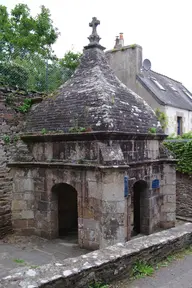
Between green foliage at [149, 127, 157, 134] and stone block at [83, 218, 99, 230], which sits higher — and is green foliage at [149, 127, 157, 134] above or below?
above

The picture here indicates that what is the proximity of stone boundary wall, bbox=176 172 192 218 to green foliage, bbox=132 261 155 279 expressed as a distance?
299 inches

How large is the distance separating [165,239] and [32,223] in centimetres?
509

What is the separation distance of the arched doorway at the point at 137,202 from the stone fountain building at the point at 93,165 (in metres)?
0.03

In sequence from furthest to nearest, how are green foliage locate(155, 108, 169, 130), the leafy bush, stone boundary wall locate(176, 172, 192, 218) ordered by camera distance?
green foliage locate(155, 108, 169, 130), stone boundary wall locate(176, 172, 192, 218), the leafy bush

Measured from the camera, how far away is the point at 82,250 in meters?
7.17

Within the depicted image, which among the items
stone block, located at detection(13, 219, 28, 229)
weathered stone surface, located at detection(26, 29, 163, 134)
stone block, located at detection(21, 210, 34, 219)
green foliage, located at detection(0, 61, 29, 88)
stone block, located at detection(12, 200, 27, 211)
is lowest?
stone block, located at detection(13, 219, 28, 229)

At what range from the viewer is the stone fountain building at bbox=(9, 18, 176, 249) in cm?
668

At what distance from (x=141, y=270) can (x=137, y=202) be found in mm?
5399

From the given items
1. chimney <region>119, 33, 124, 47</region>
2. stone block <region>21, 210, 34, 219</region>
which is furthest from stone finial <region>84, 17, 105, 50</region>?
chimney <region>119, 33, 124, 47</region>

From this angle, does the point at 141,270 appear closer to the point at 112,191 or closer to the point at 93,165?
the point at 112,191

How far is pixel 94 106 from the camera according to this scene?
7.20 m

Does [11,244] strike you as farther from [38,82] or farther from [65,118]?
→ [38,82]

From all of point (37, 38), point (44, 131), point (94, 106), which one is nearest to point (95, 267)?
point (94, 106)

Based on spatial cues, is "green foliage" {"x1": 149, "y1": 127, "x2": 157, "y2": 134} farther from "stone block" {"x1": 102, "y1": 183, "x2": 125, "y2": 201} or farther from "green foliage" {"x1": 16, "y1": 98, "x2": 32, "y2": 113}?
"green foliage" {"x1": 16, "y1": 98, "x2": 32, "y2": 113}
